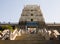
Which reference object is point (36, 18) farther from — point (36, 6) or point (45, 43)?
point (45, 43)

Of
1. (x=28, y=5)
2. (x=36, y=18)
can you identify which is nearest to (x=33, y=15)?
(x=36, y=18)

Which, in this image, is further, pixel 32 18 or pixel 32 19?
pixel 32 18

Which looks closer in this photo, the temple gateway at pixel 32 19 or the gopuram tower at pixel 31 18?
the temple gateway at pixel 32 19

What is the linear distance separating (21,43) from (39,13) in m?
30.1

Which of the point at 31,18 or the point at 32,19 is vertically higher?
the point at 31,18

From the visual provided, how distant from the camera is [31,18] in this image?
35.9 m

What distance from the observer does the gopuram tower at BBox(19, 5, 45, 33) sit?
34062 millimetres

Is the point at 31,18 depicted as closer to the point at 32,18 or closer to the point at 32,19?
the point at 32,18

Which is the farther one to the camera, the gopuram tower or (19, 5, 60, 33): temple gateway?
the gopuram tower

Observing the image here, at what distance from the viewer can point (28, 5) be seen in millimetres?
38594

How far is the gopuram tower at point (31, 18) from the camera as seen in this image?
34062mm

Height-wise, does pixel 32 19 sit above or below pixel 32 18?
below

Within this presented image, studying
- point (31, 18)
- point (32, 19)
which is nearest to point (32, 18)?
point (31, 18)

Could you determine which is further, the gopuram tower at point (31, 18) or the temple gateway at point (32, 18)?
the gopuram tower at point (31, 18)
